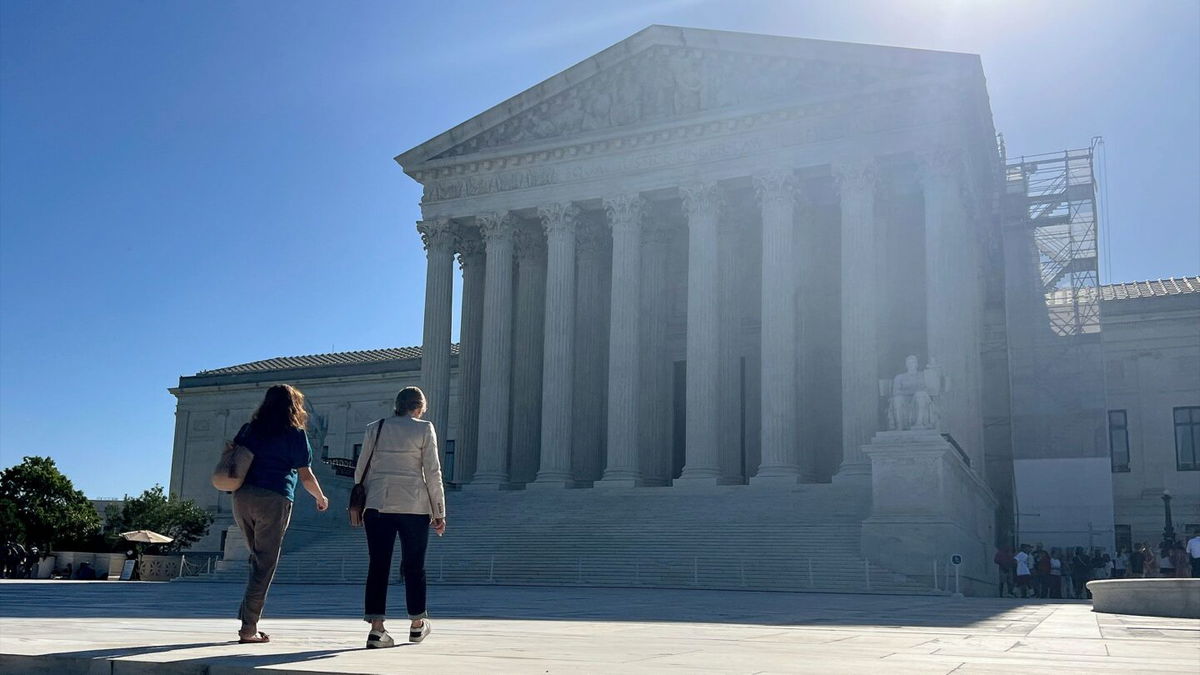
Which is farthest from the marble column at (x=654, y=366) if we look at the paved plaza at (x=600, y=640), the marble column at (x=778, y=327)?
the paved plaza at (x=600, y=640)

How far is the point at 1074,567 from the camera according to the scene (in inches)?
1362

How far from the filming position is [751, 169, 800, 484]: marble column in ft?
121

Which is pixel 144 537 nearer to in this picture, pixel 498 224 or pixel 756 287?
pixel 498 224

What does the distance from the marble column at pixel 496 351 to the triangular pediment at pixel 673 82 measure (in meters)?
3.27

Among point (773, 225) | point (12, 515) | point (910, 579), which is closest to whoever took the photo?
point (910, 579)

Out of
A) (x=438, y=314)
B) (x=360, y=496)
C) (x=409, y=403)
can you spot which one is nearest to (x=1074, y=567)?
(x=438, y=314)

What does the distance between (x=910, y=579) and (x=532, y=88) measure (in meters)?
24.6

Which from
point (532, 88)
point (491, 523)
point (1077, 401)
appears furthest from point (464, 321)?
point (1077, 401)

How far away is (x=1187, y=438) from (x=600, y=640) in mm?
44261

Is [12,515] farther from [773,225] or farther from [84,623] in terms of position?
[84,623]

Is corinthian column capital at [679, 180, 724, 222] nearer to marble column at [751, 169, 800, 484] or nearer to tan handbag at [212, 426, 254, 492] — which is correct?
marble column at [751, 169, 800, 484]

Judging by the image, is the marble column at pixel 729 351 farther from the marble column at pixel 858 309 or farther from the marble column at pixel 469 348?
the marble column at pixel 469 348

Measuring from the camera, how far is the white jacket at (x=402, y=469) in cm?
920

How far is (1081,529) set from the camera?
1553 inches
